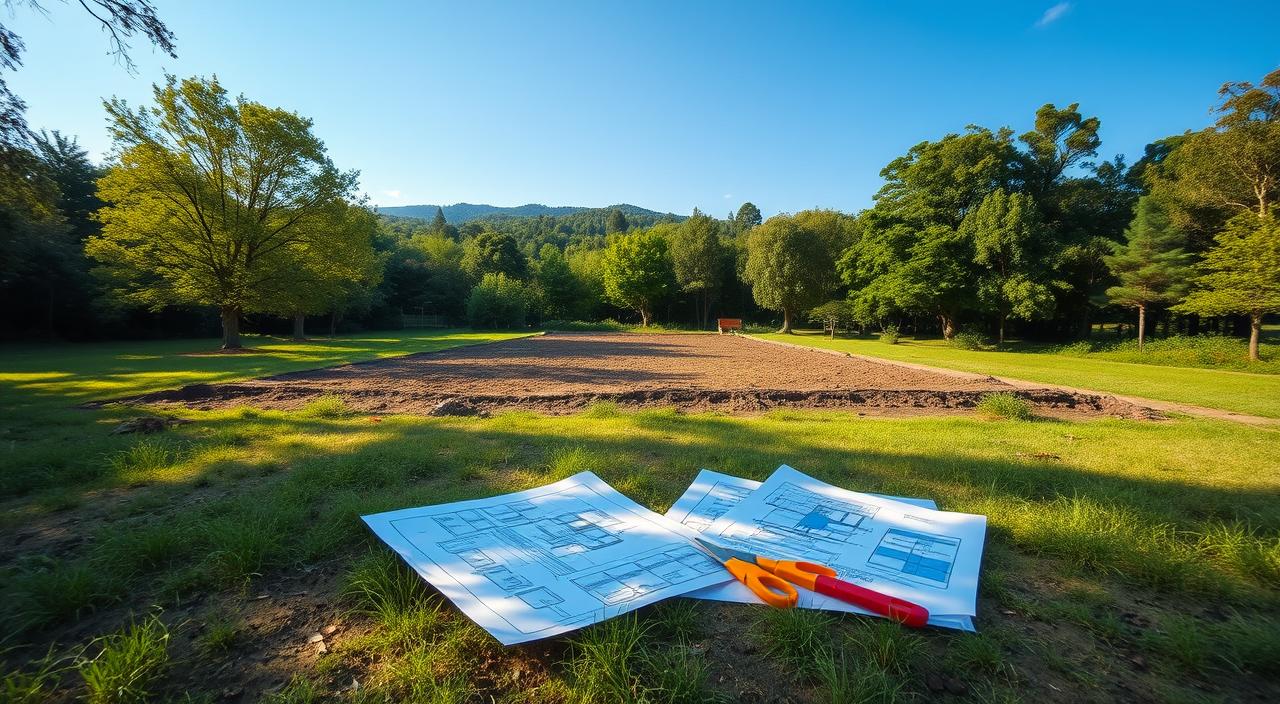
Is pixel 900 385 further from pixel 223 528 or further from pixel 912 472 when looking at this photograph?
pixel 223 528

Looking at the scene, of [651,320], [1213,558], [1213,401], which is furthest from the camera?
[651,320]

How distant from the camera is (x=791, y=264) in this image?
39875 millimetres

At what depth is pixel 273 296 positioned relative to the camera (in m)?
19.0

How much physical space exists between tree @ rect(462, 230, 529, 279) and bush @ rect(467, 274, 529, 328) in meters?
11.5

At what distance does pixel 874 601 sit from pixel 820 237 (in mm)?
44263

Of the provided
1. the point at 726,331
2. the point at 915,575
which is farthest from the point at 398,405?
the point at 726,331

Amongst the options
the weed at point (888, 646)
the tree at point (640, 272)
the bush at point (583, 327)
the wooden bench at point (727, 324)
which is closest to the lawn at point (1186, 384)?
the weed at point (888, 646)

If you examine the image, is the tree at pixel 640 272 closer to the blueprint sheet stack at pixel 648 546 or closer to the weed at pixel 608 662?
the blueprint sheet stack at pixel 648 546

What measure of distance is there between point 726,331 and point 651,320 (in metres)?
12.4

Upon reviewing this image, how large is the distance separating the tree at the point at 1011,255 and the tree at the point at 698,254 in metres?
25.0

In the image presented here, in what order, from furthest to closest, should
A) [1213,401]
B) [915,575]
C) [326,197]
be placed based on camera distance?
[326,197] → [1213,401] → [915,575]

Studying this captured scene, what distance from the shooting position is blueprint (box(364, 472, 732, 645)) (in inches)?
62.9

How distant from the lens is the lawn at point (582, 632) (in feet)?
4.31

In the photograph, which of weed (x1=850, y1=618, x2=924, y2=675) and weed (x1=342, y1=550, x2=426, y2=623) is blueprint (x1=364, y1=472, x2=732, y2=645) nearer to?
weed (x1=342, y1=550, x2=426, y2=623)
